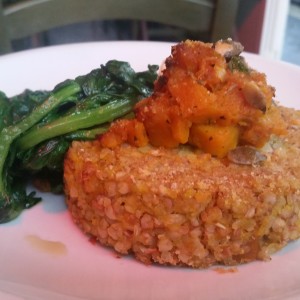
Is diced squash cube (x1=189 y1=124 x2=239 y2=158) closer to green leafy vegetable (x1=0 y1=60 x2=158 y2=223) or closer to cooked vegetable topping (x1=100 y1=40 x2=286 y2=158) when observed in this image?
cooked vegetable topping (x1=100 y1=40 x2=286 y2=158)

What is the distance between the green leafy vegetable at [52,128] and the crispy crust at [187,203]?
0.17 metres

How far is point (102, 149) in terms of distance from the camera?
2002mm

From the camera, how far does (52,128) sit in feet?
6.89

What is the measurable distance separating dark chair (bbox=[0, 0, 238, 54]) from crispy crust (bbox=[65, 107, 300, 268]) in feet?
8.20

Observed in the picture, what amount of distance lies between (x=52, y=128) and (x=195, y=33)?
2.82 meters

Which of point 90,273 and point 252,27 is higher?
point 252,27

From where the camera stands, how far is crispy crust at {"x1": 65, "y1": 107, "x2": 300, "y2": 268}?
178cm

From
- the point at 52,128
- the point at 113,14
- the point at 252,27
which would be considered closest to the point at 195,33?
the point at 113,14

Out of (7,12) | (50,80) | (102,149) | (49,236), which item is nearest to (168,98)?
(102,149)

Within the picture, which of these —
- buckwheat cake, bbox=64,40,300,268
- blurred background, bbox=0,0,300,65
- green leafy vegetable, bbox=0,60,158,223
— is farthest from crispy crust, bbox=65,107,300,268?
blurred background, bbox=0,0,300,65

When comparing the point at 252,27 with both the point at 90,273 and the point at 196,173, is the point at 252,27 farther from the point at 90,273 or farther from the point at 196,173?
the point at 90,273

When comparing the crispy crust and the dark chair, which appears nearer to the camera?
the crispy crust

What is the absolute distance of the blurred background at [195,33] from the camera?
5.11 m

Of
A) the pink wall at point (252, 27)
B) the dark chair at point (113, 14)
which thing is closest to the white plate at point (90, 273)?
the dark chair at point (113, 14)
